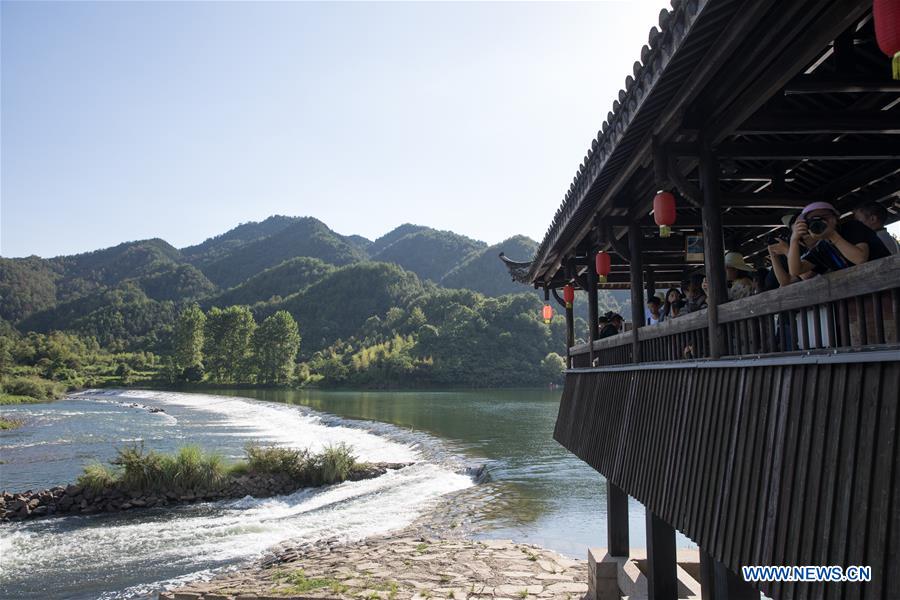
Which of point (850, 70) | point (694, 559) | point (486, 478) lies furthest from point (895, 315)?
point (486, 478)

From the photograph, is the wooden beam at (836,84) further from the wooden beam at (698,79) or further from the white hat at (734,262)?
the white hat at (734,262)

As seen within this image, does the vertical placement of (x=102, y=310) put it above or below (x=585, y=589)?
above

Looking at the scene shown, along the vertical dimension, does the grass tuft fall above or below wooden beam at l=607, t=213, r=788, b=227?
below

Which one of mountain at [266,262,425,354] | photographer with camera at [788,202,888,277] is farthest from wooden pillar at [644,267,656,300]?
mountain at [266,262,425,354]

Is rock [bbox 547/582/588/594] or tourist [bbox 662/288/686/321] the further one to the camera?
rock [bbox 547/582/588/594]

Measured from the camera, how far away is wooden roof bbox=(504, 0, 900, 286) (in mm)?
3498

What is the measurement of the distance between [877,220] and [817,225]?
0.99ft

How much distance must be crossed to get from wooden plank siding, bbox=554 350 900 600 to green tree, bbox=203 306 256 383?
8111cm

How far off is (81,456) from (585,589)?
2270cm

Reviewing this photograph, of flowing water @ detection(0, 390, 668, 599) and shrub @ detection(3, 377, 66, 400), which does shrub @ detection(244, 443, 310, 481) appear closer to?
flowing water @ detection(0, 390, 668, 599)

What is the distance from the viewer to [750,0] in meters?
3.29

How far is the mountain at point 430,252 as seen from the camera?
172m

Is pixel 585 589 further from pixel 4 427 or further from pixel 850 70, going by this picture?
pixel 4 427

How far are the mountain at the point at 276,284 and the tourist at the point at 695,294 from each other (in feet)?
435
